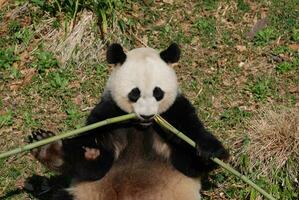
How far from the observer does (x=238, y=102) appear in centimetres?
680

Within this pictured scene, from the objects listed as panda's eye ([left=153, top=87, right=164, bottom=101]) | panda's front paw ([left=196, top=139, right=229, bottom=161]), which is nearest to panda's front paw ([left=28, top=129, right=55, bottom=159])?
panda's eye ([left=153, top=87, right=164, bottom=101])

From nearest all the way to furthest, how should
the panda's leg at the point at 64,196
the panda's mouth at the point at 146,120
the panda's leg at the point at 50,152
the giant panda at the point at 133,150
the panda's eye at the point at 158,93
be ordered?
the panda's mouth at the point at 146,120 → the panda's eye at the point at 158,93 → the giant panda at the point at 133,150 → the panda's leg at the point at 50,152 → the panda's leg at the point at 64,196

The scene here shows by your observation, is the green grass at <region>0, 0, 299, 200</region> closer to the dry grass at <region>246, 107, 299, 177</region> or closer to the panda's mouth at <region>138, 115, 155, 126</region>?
the dry grass at <region>246, 107, 299, 177</region>

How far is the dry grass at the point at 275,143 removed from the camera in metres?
5.61

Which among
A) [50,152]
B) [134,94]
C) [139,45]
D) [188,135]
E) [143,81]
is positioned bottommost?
[139,45]

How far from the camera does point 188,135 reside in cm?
499

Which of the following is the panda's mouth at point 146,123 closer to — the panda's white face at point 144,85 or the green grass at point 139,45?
the panda's white face at point 144,85

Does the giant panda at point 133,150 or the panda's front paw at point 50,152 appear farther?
the panda's front paw at point 50,152

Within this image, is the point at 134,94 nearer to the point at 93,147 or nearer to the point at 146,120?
the point at 146,120

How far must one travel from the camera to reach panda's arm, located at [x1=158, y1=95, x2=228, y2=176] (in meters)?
4.97

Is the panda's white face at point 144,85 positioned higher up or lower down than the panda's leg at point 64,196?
higher up

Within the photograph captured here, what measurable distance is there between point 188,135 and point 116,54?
2.91 feet

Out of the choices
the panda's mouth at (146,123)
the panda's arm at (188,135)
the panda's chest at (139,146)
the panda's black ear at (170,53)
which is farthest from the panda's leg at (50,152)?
the panda's black ear at (170,53)

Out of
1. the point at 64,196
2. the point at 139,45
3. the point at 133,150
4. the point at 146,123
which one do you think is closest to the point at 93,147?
the point at 133,150
